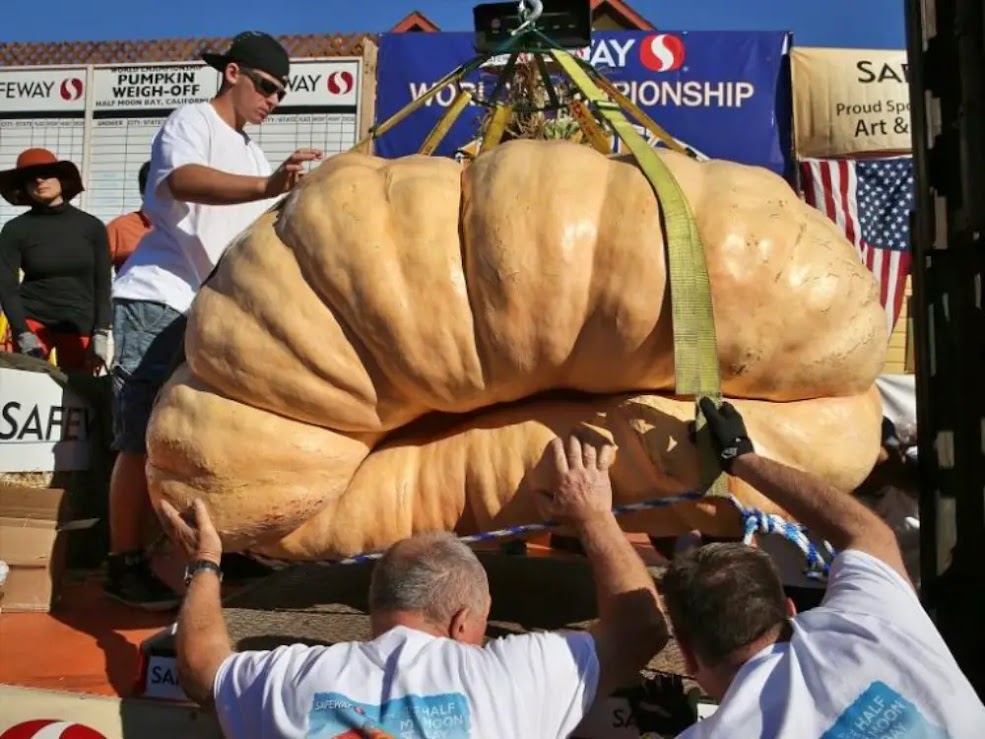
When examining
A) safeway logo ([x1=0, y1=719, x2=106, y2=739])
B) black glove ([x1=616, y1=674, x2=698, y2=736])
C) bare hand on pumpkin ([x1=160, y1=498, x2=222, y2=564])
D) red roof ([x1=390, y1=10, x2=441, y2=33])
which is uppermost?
red roof ([x1=390, y1=10, x2=441, y2=33])

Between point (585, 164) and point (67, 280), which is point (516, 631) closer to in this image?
point (585, 164)

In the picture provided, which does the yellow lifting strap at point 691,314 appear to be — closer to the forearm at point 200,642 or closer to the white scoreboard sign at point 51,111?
the forearm at point 200,642

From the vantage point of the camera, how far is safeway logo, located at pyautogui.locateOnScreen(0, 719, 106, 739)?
1563mm

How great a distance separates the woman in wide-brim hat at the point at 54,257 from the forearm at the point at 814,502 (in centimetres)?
301

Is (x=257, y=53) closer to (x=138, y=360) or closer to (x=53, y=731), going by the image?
(x=138, y=360)

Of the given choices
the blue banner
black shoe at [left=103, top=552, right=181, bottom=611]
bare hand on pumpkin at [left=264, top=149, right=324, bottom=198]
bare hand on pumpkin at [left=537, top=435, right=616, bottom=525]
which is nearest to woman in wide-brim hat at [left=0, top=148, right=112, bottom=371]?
black shoe at [left=103, top=552, right=181, bottom=611]

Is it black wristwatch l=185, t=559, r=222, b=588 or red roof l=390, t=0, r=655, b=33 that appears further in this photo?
red roof l=390, t=0, r=655, b=33

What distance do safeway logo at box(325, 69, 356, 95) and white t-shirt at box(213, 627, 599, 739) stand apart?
7.53m

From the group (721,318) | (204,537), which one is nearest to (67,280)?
(204,537)

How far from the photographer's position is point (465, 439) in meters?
1.68

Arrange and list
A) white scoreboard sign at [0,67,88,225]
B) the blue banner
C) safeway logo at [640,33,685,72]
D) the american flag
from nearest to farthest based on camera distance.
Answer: the american flag → the blue banner → safeway logo at [640,33,685,72] → white scoreboard sign at [0,67,88,225]

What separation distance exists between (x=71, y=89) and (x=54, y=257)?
6119 mm

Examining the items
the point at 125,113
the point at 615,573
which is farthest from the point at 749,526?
the point at 125,113

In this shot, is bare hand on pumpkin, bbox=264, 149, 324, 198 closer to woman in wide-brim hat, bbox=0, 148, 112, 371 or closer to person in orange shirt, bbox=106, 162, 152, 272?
woman in wide-brim hat, bbox=0, 148, 112, 371
